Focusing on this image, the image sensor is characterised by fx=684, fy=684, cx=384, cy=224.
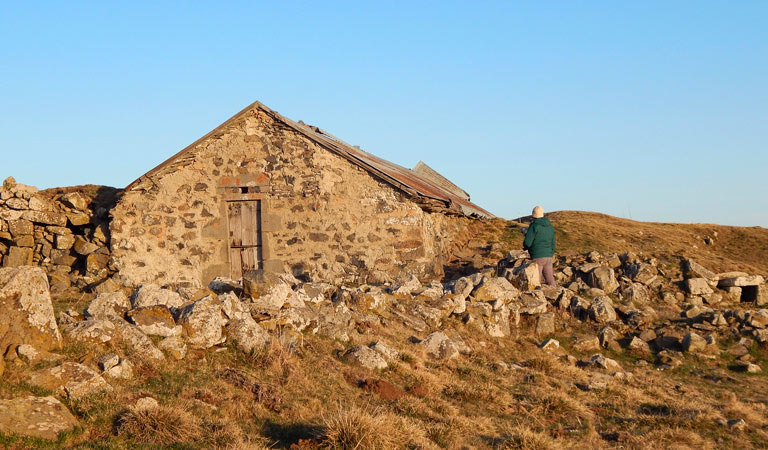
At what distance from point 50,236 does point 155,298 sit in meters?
8.71

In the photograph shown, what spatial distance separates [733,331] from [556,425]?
6377 millimetres

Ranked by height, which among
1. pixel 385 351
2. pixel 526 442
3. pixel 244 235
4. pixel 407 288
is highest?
pixel 244 235

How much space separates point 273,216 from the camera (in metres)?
15.2

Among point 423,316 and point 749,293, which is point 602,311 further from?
point 749,293

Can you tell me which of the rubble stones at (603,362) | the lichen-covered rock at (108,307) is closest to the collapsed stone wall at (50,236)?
the lichen-covered rock at (108,307)

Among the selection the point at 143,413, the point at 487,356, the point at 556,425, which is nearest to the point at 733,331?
the point at 487,356

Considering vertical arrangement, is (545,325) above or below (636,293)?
below

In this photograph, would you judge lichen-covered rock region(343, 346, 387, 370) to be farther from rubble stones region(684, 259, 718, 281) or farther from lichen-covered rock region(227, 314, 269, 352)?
rubble stones region(684, 259, 718, 281)

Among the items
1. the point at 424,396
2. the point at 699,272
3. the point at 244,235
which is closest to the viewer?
the point at 424,396

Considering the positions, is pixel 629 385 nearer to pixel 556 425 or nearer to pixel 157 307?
pixel 556 425

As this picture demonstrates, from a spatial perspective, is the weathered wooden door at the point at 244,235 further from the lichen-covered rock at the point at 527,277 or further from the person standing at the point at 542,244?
the person standing at the point at 542,244

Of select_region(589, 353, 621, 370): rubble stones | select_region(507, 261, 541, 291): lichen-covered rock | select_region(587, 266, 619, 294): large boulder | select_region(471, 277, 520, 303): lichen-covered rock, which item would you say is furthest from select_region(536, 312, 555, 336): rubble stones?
select_region(587, 266, 619, 294): large boulder

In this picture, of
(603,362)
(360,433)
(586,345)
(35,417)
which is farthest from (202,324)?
(586,345)

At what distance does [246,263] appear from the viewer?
1537 cm
